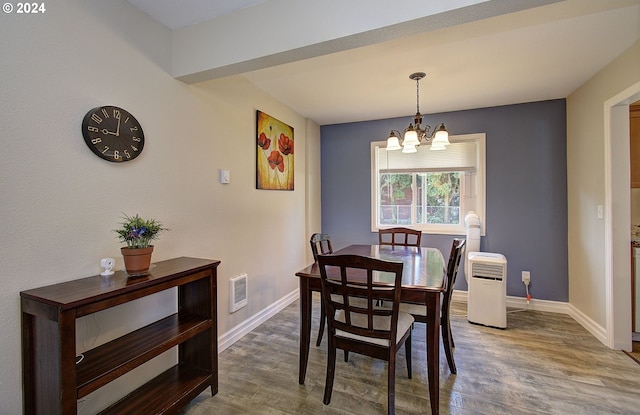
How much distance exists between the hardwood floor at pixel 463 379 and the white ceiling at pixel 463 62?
2.42 meters

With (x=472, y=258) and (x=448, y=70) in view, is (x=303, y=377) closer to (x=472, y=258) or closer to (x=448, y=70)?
(x=472, y=258)

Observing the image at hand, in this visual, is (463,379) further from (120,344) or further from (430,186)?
(430,186)

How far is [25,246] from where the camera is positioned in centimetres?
129

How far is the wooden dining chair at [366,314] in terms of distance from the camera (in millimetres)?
1543

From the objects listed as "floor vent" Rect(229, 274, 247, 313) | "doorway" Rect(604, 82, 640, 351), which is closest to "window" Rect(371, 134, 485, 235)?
"doorway" Rect(604, 82, 640, 351)

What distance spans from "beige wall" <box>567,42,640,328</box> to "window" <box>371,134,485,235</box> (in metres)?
0.86

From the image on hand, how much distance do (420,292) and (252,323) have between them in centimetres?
183

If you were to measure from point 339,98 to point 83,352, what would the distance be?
2999 millimetres

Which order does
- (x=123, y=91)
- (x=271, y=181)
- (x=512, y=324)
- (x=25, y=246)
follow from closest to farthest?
(x=25, y=246)
(x=123, y=91)
(x=512, y=324)
(x=271, y=181)

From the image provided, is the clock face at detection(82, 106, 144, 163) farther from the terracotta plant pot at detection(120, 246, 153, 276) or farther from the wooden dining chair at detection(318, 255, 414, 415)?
the wooden dining chair at detection(318, 255, 414, 415)

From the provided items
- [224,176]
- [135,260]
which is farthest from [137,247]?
[224,176]

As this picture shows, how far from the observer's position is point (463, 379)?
203cm

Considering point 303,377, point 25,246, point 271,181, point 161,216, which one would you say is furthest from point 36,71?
point 303,377

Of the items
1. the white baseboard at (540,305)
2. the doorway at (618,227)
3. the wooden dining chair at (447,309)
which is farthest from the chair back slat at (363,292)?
the white baseboard at (540,305)
